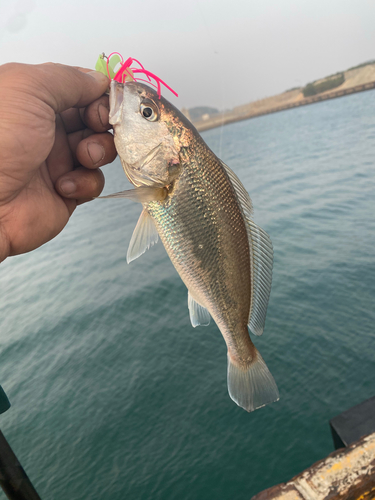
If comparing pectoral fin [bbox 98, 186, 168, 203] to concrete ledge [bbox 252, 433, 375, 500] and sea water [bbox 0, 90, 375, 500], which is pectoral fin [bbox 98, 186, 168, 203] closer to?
concrete ledge [bbox 252, 433, 375, 500]

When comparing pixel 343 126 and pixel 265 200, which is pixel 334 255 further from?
pixel 343 126

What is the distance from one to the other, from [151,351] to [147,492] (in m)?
2.84

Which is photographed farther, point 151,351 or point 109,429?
point 151,351

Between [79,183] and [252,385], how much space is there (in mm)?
1890

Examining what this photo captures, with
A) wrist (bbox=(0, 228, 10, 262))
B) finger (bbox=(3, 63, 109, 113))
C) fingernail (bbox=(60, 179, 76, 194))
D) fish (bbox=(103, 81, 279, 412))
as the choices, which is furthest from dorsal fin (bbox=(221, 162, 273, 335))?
wrist (bbox=(0, 228, 10, 262))

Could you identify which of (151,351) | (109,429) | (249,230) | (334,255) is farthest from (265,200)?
(249,230)

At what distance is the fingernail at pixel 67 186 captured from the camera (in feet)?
8.65

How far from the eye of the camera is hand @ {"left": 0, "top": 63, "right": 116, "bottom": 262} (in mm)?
2119

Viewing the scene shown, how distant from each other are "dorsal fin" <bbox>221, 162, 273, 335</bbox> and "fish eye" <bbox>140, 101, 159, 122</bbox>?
19.3 inches

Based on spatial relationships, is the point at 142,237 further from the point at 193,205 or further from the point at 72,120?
the point at 72,120

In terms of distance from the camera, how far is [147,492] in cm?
457

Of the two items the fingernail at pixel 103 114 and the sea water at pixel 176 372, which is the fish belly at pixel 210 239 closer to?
the fingernail at pixel 103 114

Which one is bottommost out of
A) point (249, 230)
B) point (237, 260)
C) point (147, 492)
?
point (147, 492)

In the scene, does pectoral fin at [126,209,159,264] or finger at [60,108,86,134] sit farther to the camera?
finger at [60,108,86,134]
